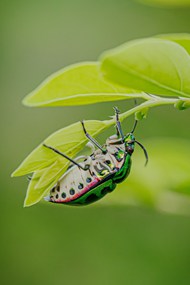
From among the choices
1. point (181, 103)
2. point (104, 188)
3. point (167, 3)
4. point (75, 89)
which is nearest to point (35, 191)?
point (75, 89)

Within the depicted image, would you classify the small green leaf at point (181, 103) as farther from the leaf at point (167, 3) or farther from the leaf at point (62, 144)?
the leaf at point (167, 3)

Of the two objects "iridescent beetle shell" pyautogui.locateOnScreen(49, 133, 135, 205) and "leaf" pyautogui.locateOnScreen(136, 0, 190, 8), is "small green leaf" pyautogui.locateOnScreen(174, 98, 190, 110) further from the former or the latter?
"leaf" pyautogui.locateOnScreen(136, 0, 190, 8)

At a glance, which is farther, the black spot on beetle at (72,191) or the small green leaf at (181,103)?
the black spot on beetle at (72,191)

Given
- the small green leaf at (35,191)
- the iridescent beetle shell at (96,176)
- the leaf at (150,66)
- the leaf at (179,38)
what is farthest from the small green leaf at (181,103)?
the iridescent beetle shell at (96,176)

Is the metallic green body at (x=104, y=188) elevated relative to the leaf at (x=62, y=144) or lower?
lower

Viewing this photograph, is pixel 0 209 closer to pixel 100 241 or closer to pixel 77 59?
pixel 100 241

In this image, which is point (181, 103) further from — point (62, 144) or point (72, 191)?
point (72, 191)
